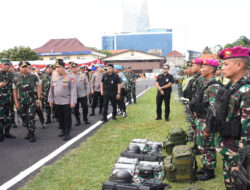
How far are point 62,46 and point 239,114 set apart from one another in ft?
252

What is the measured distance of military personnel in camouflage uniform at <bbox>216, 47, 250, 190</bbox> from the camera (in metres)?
2.50

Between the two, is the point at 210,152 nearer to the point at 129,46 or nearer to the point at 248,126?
the point at 248,126

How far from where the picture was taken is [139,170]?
3.95 meters

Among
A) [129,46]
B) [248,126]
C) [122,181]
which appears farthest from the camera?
[129,46]

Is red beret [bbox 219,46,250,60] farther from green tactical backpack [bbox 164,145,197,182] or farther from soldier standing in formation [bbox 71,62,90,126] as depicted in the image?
soldier standing in formation [bbox 71,62,90,126]

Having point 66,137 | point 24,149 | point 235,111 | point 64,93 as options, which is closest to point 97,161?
point 66,137

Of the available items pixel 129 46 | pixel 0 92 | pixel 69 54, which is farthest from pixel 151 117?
pixel 129 46

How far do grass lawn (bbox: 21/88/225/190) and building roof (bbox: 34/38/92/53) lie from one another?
6475 centimetres

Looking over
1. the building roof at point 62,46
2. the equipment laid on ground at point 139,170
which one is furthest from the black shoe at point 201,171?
the building roof at point 62,46

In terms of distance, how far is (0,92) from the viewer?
6.63 m

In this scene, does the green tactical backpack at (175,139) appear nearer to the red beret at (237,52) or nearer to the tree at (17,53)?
the red beret at (237,52)

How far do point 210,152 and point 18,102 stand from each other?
4999mm

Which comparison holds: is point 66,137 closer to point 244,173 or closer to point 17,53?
point 244,173

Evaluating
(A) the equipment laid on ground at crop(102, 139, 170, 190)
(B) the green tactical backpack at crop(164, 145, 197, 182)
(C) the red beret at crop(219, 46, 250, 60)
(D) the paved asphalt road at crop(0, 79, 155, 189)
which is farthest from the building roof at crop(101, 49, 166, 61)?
(C) the red beret at crop(219, 46, 250, 60)
